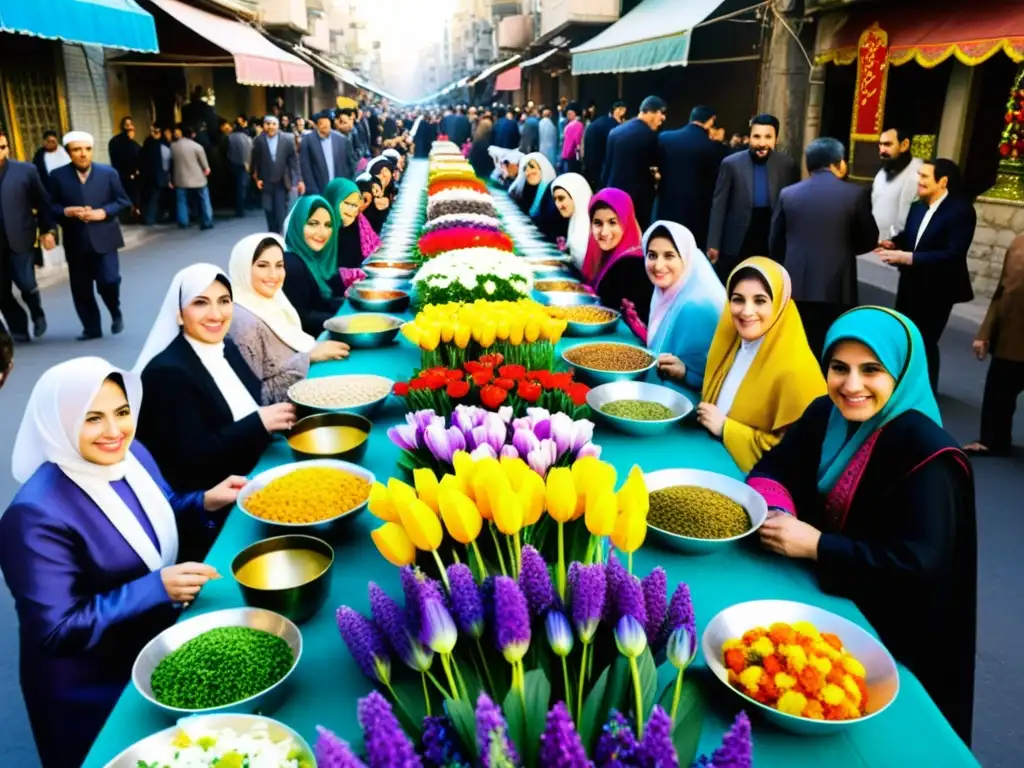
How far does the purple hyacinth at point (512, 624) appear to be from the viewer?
3.43ft

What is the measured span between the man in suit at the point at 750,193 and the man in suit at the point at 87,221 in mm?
5063

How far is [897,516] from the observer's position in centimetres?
188

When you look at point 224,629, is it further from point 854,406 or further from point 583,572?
point 854,406

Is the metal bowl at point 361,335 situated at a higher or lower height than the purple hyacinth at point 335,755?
lower

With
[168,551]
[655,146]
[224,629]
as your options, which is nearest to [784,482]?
[224,629]

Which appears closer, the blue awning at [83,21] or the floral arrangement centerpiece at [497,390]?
the floral arrangement centerpiece at [497,390]

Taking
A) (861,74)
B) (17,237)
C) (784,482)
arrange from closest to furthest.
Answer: (784,482)
(17,237)
(861,74)

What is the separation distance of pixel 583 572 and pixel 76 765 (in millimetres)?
1563

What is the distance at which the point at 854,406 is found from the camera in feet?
6.51

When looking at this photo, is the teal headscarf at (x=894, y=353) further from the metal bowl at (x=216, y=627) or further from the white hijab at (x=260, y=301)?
the white hijab at (x=260, y=301)

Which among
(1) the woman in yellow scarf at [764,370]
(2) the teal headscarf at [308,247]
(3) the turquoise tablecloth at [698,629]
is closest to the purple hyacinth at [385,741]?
(3) the turquoise tablecloth at [698,629]

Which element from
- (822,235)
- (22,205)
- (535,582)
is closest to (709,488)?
(535,582)

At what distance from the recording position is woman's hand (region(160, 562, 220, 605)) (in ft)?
5.70

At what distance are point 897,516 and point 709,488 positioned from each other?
18.6 inches
